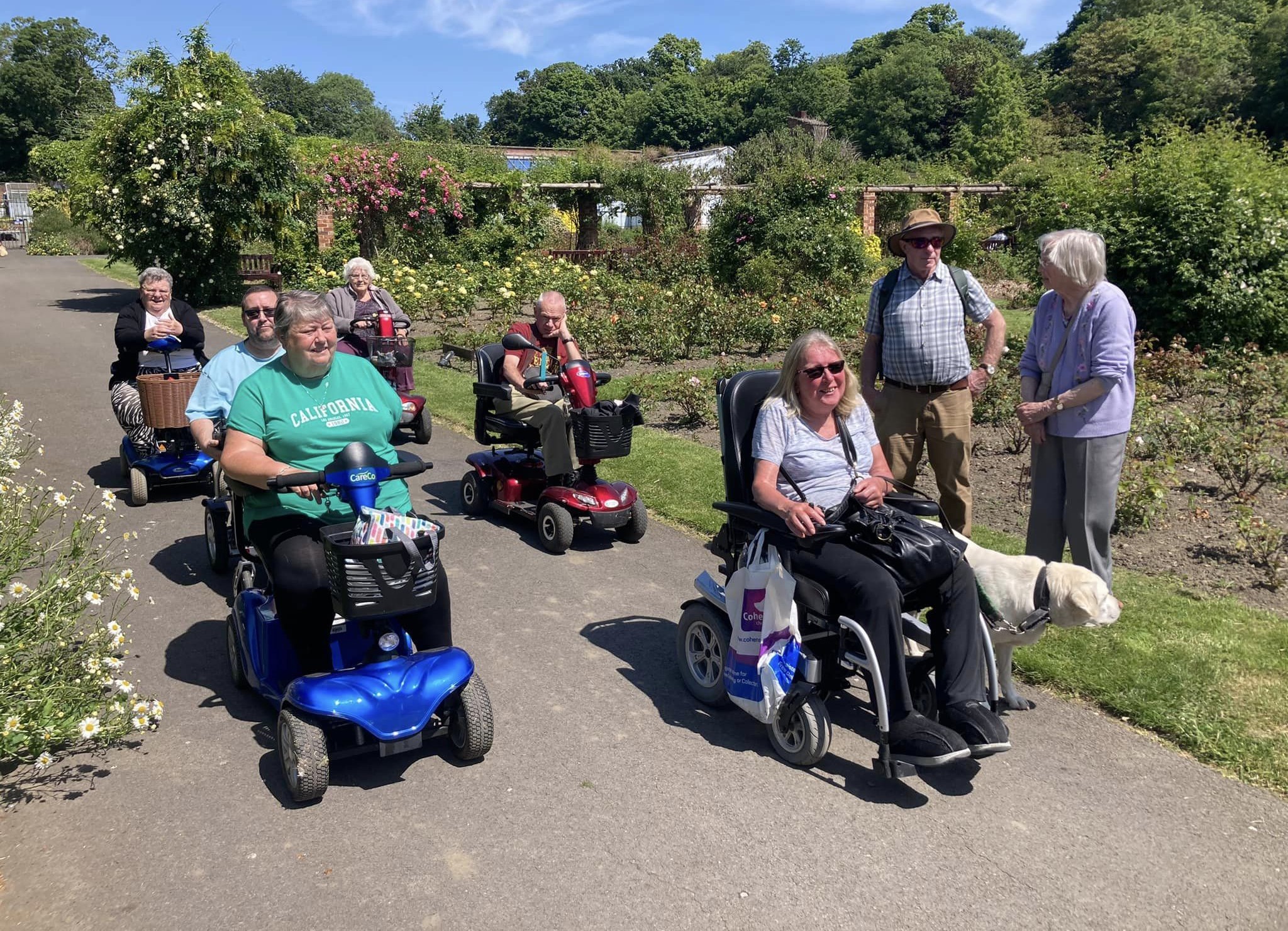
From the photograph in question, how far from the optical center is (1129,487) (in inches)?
257

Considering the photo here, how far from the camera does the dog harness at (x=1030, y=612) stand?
3.92 meters

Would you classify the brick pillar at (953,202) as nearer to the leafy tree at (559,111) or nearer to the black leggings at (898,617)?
the black leggings at (898,617)

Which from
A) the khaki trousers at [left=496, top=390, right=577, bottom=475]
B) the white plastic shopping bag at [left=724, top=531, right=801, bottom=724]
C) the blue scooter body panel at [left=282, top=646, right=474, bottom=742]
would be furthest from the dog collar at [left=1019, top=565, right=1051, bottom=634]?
the khaki trousers at [left=496, top=390, right=577, bottom=475]

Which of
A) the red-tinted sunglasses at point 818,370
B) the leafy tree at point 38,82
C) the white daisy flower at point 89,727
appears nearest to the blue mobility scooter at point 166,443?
the white daisy flower at point 89,727

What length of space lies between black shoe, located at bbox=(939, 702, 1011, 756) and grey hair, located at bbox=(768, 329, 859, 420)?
Result: 1332mm

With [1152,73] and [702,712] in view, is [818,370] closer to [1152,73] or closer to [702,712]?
[702,712]

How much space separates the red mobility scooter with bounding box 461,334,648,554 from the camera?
6.65 meters

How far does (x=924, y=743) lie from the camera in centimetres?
358

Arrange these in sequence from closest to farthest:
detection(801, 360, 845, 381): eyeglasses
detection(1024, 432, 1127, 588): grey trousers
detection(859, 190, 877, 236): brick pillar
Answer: detection(801, 360, 845, 381): eyeglasses → detection(1024, 432, 1127, 588): grey trousers → detection(859, 190, 877, 236): brick pillar

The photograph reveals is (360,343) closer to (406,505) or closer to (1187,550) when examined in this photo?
(406,505)

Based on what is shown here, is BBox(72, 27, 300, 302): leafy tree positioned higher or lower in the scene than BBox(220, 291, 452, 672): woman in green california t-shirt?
higher

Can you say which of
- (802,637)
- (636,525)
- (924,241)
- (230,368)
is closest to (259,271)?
(636,525)

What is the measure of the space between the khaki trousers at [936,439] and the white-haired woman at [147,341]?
5.35 meters

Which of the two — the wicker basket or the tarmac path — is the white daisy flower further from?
the wicker basket
